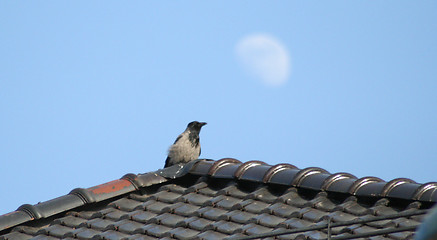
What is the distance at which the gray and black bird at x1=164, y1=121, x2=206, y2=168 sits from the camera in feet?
31.6

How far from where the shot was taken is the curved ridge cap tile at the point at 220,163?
7.28 m

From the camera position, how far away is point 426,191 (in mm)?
5629

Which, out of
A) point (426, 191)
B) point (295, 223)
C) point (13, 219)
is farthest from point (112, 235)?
point (426, 191)

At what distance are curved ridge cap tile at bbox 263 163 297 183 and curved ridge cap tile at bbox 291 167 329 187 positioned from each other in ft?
0.93

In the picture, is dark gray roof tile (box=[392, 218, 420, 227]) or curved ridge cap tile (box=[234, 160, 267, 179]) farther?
curved ridge cap tile (box=[234, 160, 267, 179])

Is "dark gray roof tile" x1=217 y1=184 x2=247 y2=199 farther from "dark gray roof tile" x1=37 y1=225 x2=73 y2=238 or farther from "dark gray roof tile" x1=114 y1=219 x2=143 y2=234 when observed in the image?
"dark gray roof tile" x1=37 y1=225 x2=73 y2=238

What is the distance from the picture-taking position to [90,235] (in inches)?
242

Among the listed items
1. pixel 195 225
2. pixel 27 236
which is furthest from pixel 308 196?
pixel 27 236

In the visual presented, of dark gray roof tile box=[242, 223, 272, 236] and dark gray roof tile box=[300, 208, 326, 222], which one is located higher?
dark gray roof tile box=[300, 208, 326, 222]

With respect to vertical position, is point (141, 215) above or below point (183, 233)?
above

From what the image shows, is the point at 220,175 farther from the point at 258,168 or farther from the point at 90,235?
the point at 90,235

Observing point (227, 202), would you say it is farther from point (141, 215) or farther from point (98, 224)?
point (98, 224)

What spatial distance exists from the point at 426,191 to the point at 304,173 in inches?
53.7

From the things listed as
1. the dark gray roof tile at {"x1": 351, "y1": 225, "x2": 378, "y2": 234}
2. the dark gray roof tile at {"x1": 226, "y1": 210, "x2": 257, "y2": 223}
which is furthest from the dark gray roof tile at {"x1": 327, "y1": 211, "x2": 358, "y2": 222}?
the dark gray roof tile at {"x1": 226, "y1": 210, "x2": 257, "y2": 223}
